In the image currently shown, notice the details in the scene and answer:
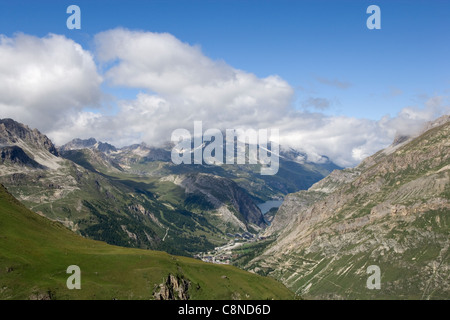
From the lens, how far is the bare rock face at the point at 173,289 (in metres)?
162

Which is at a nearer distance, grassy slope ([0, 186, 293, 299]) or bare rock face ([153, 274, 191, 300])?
grassy slope ([0, 186, 293, 299])

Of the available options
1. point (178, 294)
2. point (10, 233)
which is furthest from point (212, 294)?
point (10, 233)

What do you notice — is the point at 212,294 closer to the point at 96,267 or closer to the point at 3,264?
the point at 96,267

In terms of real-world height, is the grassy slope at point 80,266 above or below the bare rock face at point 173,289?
above

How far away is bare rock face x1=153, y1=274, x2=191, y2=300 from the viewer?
161538mm

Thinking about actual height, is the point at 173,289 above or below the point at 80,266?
below

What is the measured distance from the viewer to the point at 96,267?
Answer: 548 feet

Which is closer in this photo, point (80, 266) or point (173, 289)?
point (80, 266)

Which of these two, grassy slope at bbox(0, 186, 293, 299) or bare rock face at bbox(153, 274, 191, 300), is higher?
grassy slope at bbox(0, 186, 293, 299)

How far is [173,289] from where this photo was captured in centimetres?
17400

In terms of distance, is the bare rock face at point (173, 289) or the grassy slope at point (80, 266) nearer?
the grassy slope at point (80, 266)
